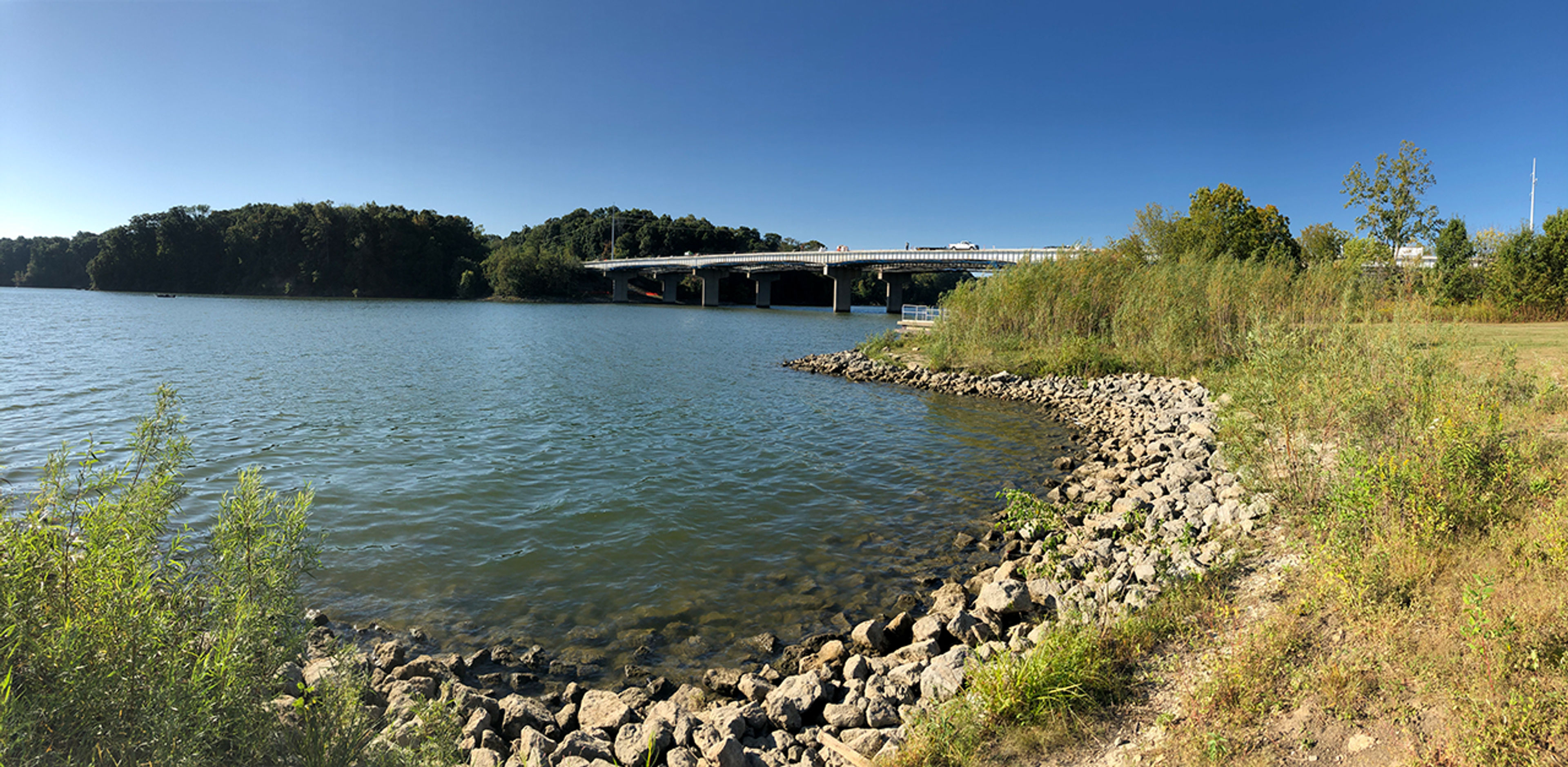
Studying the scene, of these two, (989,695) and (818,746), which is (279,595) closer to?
(818,746)

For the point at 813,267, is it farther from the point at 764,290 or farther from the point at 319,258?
the point at 319,258

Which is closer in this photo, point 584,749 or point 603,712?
point 584,749

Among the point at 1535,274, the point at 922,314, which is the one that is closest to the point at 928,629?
the point at 1535,274

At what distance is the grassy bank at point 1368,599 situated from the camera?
4137mm

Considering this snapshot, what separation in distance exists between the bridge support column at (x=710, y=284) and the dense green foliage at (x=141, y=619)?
10634 cm

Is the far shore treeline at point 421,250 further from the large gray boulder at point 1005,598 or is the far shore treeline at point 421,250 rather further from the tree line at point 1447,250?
→ the large gray boulder at point 1005,598

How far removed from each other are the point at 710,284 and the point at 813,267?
25118 mm

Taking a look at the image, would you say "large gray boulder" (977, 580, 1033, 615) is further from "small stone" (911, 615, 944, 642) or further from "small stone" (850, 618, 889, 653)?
"small stone" (850, 618, 889, 653)

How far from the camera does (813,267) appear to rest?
91750 millimetres

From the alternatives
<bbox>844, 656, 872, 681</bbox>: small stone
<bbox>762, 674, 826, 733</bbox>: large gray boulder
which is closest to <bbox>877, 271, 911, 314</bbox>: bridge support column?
<bbox>844, 656, 872, 681</bbox>: small stone

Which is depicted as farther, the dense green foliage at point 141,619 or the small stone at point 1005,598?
the small stone at point 1005,598

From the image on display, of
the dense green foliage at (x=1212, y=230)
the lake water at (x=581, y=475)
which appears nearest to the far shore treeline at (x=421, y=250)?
the dense green foliage at (x=1212, y=230)

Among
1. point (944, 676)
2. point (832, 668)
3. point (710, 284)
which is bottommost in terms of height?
point (832, 668)

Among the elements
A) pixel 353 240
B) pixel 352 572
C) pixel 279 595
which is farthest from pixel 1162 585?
pixel 353 240
